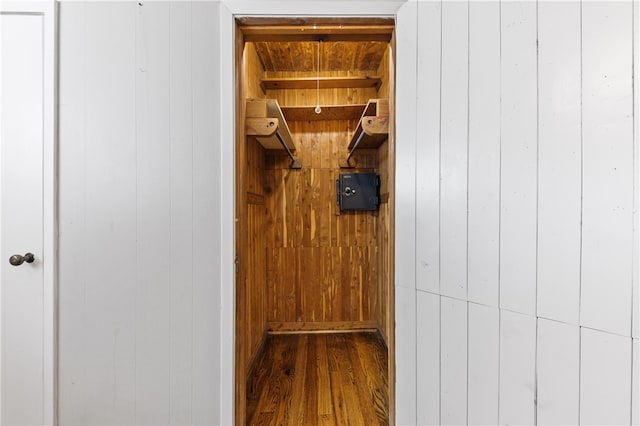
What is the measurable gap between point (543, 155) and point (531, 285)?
1.21ft

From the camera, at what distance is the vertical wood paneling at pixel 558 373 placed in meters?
0.74

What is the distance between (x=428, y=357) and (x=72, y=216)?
1.64 m

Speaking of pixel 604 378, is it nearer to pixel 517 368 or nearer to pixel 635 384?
pixel 635 384

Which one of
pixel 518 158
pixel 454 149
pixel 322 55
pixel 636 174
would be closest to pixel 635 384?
pixel 636 174

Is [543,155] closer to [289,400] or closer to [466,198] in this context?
[466,198]

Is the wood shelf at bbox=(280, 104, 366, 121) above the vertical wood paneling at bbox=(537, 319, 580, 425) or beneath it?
above

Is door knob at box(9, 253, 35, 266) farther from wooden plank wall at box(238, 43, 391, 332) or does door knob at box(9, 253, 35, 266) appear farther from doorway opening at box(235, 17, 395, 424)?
wooden plank wall at box(238, 43, 391, 332)

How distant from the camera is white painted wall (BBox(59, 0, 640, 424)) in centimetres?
70

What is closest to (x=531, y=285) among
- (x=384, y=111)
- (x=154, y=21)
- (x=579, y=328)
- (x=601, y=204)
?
(x=579, y=328)

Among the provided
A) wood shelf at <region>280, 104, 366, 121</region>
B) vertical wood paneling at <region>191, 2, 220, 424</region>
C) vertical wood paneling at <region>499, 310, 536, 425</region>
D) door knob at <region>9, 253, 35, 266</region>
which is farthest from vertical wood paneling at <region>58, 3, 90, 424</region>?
vertical wood paneling at <region>499, 310, 536, 425</region>

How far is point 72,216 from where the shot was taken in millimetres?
1275

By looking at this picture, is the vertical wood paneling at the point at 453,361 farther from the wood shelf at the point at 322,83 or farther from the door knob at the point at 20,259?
the wood shelf at the point at 322,83

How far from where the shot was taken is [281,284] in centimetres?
295

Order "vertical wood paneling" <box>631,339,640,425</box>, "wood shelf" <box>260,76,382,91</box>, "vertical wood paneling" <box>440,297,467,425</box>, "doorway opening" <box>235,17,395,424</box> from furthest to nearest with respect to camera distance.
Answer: "wood shelf" <box>260,76,382,91</box> → "doorway opening" <box>235,17,395,424</box> → "vertical wood paneling" <box>440,297,467,425</box> → "vertical wood paneling" <box>631,339,640,425</box>
